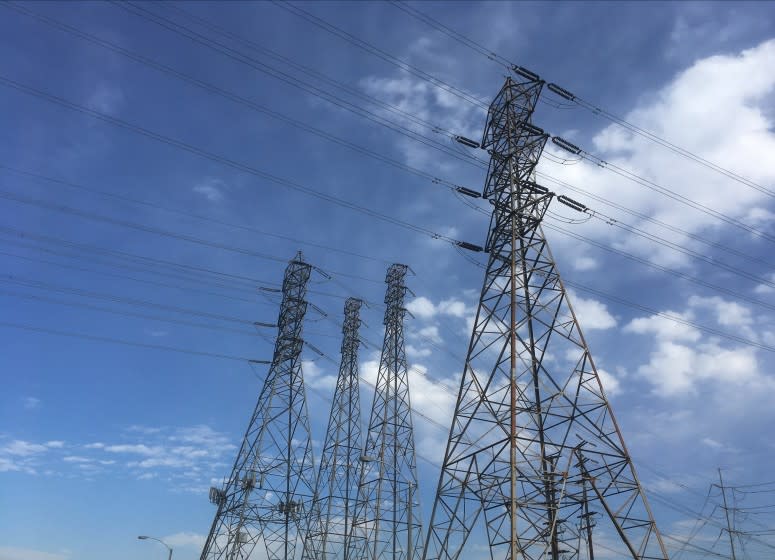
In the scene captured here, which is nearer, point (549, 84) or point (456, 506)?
point (456, 506)

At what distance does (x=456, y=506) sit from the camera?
19.8 m

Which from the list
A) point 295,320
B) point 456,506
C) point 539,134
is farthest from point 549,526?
point 295,320

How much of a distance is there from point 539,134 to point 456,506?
1664 cm

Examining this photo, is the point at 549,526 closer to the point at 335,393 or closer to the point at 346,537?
the point at 346,537

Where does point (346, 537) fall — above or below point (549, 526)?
above

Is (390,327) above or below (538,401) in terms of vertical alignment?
above

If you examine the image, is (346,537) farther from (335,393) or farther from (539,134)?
(539,134)

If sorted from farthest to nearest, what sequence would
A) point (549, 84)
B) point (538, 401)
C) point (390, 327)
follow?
point (390, 327) → point (549, 84) → point (538, 401)

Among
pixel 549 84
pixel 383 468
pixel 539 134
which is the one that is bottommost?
Answer: pixel 383 468

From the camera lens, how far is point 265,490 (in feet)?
119

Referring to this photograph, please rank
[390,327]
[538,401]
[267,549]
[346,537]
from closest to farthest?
[538,401] → [267,549] → [346,537] → [390,327]

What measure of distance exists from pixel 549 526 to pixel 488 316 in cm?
787

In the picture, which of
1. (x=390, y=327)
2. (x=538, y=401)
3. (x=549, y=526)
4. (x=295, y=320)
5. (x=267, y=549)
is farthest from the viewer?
(x=390, y=327)

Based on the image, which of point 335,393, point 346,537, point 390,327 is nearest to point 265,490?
point 346,537
